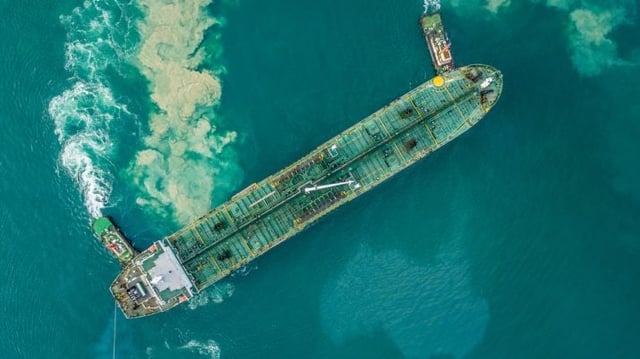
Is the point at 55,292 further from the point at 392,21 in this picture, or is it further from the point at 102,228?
the point at 392,21

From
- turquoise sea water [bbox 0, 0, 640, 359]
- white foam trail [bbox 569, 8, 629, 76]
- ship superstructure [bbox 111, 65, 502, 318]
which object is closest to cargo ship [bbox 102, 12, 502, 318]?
ship superstructure [bbox 111, 65, 502, 318]

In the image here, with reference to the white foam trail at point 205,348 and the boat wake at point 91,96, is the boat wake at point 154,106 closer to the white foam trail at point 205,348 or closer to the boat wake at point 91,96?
the boat wake at point 91,96

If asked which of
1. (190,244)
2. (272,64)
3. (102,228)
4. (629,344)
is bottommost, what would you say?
(629,344)

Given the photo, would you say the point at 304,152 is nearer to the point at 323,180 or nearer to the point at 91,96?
the point at 323,180

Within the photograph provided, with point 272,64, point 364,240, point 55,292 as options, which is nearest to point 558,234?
point 364,240

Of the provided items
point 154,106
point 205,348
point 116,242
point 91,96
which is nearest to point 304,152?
point 154,106

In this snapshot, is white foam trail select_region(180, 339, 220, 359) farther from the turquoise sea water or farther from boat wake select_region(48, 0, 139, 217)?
boat wake select_region(48, 0, 139, 217)
